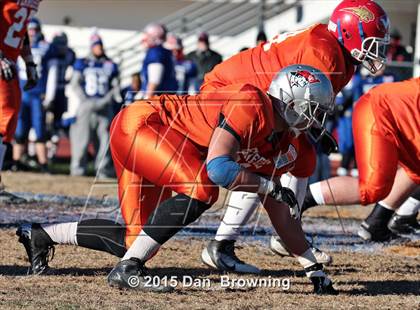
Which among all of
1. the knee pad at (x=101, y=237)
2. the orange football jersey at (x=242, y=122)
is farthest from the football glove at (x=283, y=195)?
the knee pad at (x=101, y=237)

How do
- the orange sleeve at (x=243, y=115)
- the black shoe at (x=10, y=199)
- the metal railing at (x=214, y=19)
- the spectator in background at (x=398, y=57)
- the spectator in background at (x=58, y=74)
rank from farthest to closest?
the metal railing at (x=214, y=19) → the spectator in background at (x=398, y=57) → the spectator in background at (x=58, y=74) → the black shoe at (x=10, y=199) → the orange sleeve at (x=243, y=115)

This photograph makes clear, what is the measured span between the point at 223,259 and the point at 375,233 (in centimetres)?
161

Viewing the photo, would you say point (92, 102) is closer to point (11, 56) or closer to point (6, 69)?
point (11, 56)

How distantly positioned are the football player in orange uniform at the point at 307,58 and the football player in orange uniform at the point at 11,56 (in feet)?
4.95

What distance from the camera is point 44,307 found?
3.97 metres

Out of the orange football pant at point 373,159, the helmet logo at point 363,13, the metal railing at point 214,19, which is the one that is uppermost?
the helmet logo at point 363,13

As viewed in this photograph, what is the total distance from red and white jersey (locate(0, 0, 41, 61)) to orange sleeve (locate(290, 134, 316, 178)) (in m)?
2.23

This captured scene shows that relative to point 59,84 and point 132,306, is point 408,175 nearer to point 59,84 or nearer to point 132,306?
point 132,306

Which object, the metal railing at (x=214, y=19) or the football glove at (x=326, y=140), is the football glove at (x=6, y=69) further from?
the metal railing at (x=214, y=19)

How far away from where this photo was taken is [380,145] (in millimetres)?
5391

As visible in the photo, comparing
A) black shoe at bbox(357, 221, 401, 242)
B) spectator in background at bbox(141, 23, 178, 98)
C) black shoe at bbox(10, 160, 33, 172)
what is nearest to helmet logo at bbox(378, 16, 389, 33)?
black shoe at bbox(357, 221, 401, 242)

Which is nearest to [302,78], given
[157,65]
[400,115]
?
[400,115]

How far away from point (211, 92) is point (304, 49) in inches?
26.2

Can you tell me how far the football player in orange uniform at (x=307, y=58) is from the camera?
4.98 metres
